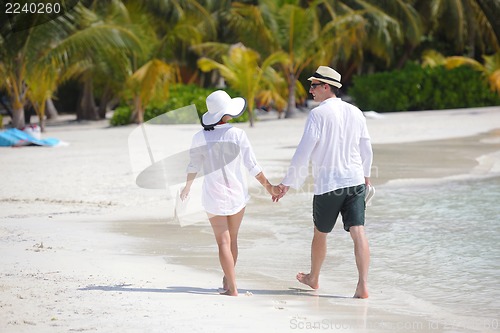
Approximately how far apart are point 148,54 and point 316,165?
22.5 meters

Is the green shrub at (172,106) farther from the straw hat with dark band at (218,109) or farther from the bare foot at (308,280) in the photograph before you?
the straw hat with dark band at (218,109)

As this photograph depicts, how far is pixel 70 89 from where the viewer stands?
123ft

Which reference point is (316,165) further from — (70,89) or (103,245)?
(70,89)

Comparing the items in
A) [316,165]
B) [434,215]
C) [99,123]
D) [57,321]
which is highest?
[316,165]

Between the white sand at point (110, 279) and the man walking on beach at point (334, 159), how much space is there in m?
0.55

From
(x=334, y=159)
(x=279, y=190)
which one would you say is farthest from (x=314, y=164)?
(x=279, y=190)

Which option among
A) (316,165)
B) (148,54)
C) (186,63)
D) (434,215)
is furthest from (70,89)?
(316,165)

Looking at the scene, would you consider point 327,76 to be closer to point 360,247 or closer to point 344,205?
point 344,205

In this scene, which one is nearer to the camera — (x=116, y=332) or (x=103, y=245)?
(x=116, y=332)

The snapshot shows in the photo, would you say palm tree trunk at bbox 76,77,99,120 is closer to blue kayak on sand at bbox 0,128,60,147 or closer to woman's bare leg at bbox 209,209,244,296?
blue kayak on sand at bbox 0,128,60,147

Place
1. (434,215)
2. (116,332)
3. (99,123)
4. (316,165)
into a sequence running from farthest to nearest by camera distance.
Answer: (99,123)
(434,215)
(316,165)
(116,332)

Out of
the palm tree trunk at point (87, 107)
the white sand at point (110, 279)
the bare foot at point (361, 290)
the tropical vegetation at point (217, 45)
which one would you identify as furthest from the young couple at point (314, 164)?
the palm tree trunk at point (87, 107)

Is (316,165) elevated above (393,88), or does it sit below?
above

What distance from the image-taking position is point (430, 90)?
32844mm
